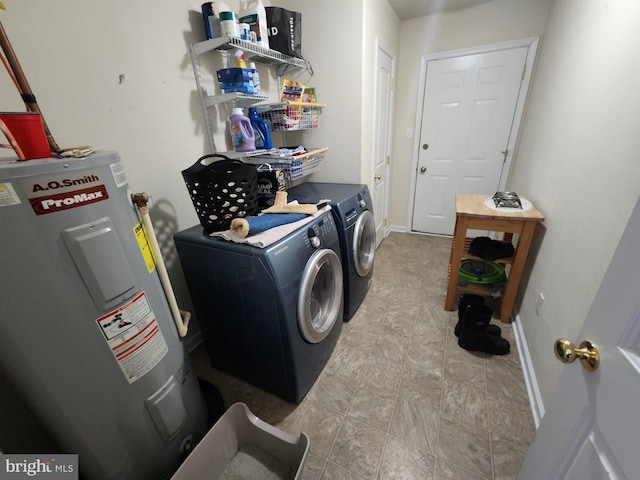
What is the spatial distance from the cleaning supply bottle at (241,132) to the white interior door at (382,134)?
50.0 inches

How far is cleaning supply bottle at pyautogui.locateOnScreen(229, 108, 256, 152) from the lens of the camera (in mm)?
1554

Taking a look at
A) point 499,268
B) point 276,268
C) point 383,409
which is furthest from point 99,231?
point 499,268

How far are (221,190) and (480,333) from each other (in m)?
1.71

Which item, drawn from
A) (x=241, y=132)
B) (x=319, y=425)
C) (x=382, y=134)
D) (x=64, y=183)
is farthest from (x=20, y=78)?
(x=382, y=134)

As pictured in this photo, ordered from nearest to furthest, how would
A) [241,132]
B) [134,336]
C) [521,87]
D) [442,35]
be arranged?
[134,336] < [241,132] < [521,87] < [442,35]

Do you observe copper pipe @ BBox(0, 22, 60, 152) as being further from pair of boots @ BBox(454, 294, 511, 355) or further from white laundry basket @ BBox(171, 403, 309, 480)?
pair of boots @ BBox(454, 294, 511, 355)

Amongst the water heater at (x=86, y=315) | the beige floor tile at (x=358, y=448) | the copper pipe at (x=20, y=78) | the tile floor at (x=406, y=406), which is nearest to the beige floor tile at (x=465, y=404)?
the tile floor at (x=406, y=406)

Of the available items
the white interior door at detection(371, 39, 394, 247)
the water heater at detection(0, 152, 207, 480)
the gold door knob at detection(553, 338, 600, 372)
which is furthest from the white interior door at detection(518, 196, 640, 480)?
the white interior door at detection(371, 39, 394, 247)

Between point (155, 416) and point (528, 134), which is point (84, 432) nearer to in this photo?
point (155, 416)

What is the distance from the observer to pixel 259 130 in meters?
1.72

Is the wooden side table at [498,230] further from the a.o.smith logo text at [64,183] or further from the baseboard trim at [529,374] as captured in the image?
the a.o.smith logo text at [64,183]

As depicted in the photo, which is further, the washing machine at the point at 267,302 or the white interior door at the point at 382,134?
the white interior door at the point at 382,134

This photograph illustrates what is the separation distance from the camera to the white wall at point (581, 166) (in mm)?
988

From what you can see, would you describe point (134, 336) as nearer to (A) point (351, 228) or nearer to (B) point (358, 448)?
(B) point (358, 448)
